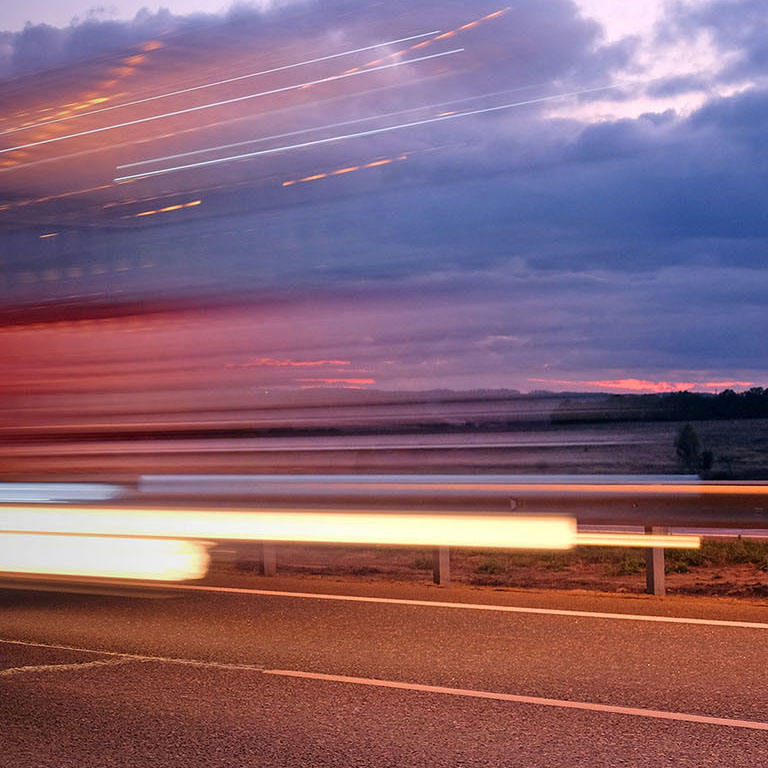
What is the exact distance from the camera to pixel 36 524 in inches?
476

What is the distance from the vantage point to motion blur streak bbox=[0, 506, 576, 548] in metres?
11.0

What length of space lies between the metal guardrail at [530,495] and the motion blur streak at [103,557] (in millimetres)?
1735

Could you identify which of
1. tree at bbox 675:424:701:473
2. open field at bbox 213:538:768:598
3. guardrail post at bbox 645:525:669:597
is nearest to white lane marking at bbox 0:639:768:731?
open field at bbox 213:538:768:598

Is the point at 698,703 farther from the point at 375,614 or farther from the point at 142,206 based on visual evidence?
the point at 142,206

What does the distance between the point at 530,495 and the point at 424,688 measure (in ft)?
13.2

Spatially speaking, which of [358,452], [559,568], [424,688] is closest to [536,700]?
[424,688]

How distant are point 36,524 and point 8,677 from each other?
479 cm

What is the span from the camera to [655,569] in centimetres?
1060

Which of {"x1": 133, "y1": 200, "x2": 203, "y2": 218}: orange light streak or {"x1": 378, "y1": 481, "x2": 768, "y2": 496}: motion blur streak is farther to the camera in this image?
{"x1": 378, "y1": 481, "x2": 768, "y2": 496}: motion blur streak

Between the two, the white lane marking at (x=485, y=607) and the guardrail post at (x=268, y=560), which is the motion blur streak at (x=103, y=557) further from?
the guardrail post at (x=268, y=560)

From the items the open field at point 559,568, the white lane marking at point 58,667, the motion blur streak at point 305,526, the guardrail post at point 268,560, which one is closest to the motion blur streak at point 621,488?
the motion blur streak at point 305,526

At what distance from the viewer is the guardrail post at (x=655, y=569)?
1055 centimetres

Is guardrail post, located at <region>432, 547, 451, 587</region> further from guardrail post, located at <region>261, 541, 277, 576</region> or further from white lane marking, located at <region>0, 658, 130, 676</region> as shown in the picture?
white lane marking, located at <region>0, 658, 130, 676</region>

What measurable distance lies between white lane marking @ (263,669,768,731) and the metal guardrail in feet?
8.56
